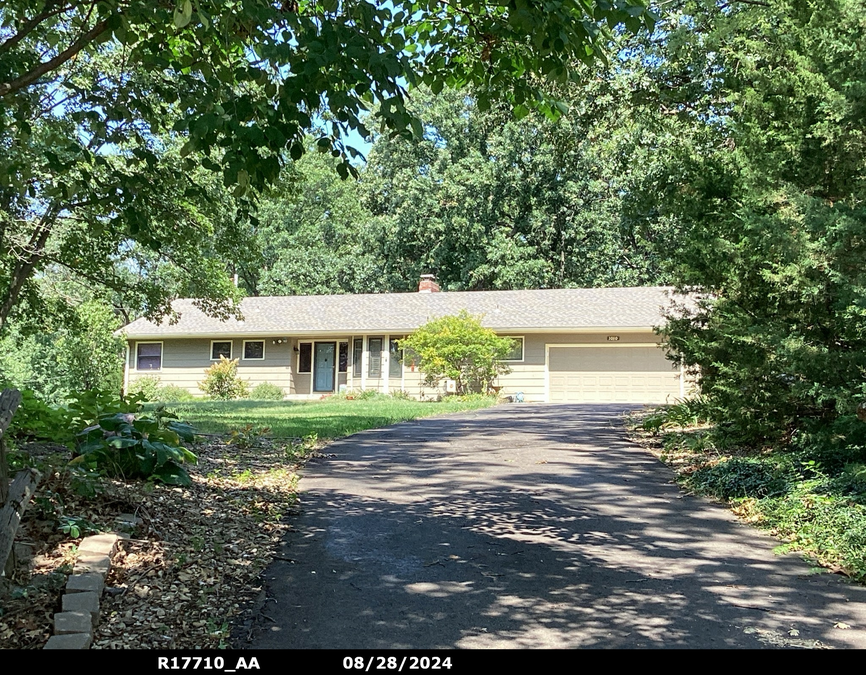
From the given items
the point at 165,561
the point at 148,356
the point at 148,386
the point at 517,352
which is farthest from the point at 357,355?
the point at 165,561

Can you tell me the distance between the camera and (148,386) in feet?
89.0

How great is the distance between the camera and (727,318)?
9000mm

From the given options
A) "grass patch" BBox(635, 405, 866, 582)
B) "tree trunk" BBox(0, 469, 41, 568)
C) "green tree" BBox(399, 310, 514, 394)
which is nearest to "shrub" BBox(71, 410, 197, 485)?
"tree trunk" BBox(0, 469, 41, 568)

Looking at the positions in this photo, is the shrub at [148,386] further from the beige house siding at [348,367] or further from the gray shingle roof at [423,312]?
the gray shingle roof at [423,312]

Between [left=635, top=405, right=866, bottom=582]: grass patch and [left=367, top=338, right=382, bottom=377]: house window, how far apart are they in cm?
1984

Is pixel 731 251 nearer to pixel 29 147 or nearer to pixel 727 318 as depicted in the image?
pixel 727 318

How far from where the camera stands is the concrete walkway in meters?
4.04

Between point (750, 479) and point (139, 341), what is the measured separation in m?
28.4

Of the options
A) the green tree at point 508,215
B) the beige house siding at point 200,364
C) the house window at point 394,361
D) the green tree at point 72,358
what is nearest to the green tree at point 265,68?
the green tree at point 72,358

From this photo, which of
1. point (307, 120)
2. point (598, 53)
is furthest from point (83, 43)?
point (598, 53)

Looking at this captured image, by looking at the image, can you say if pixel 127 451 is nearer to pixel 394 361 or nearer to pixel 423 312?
pixel 394 361

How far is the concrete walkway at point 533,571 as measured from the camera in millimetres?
4035

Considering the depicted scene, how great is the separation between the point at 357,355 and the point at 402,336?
213 cm

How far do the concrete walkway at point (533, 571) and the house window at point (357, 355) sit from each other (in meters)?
20.5
